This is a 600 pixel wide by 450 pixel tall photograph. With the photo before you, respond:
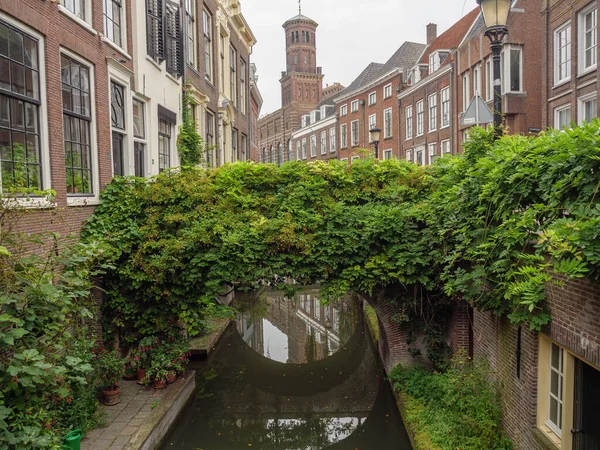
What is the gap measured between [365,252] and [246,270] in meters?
2.28

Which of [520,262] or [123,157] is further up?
[123,157]

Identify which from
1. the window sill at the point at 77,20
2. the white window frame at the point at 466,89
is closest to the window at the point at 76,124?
the window sill at the point at 77,20

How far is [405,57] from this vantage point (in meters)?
36.7

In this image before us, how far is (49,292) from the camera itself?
5.23m

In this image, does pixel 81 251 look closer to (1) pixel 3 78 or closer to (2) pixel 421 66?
(1) pixel 3 78

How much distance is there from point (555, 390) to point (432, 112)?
25739mm

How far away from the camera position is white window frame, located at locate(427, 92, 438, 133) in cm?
2964

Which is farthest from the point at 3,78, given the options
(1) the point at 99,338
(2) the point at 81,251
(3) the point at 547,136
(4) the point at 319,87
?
(4) the point at 319,87

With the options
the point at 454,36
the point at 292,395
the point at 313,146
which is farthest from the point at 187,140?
the point at 313,146

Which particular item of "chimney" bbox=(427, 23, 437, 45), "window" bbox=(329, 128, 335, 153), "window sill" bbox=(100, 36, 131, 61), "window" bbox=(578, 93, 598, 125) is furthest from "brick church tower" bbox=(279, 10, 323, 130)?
"window sill" bbox=(100, 36, 131, 61)

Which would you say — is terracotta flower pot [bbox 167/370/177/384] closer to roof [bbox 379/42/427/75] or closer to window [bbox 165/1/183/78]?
window [bbox 165/1/183/78]

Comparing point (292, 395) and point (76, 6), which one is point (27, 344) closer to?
point (76, 6)

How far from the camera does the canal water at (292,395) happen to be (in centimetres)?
1048

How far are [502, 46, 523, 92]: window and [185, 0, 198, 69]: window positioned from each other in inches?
529
